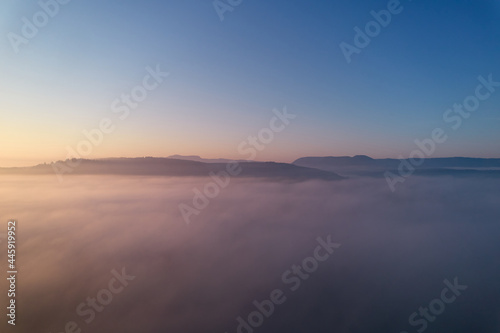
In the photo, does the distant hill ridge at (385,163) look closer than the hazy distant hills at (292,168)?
No

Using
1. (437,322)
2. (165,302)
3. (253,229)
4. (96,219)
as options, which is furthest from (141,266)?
(437,322)

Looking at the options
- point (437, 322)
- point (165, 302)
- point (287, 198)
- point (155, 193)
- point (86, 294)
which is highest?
point (155, 193)

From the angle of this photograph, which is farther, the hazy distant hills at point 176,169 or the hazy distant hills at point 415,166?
the hazy distant hills at point 415,166

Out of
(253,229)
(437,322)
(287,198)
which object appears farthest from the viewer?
(287,198)

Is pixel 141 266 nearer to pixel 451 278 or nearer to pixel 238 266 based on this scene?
pixel 238 266

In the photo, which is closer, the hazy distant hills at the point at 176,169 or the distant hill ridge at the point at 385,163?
the hazy distant hills at the point at 176,169
